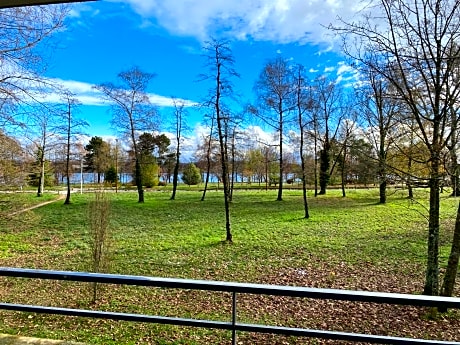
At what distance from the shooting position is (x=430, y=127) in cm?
315

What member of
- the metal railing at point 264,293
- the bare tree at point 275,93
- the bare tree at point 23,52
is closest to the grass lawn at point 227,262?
the bare tree at point 23,52

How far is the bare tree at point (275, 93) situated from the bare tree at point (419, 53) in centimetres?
652

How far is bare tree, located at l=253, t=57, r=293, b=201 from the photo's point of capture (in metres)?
9.57

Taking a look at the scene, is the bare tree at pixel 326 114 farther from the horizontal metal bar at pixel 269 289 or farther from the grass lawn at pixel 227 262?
the horizontal metal bar at pixel 269 289

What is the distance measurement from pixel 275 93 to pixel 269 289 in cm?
962

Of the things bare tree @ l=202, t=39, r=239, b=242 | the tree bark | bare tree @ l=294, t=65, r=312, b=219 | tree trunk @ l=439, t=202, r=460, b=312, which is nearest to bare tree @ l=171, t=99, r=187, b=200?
the tree bark

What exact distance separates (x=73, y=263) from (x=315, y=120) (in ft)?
27.2

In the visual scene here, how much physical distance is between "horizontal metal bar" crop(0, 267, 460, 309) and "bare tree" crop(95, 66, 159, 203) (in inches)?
453

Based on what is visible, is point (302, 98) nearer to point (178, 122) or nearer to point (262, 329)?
point (178, 122)

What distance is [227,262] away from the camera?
5570mm

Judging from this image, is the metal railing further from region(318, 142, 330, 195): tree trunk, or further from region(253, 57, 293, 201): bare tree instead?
region(318, 142, 330, 195): tree trunk

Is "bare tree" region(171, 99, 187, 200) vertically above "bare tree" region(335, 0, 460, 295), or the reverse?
"bare tree" region(171, 99, 187, 200)

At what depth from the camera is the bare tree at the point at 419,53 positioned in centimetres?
288

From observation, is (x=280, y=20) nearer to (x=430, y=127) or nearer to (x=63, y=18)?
(x=430, y=127)
